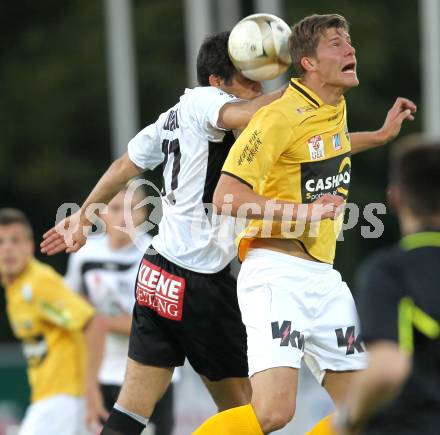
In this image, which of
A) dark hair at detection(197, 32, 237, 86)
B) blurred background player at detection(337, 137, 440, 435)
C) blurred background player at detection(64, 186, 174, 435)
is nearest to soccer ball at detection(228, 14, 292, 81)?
dark hair at detection(197, 32, 237, 86)

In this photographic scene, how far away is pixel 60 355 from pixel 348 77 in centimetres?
334

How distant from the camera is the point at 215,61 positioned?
593cm

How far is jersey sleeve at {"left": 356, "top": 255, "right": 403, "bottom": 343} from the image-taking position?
12.9 ft

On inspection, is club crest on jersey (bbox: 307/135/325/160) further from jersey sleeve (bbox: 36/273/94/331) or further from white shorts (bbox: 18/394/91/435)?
white shorts (bbox: 18/394/91/435)

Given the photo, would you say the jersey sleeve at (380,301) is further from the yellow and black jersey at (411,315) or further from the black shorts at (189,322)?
the black shorts at (189,322)

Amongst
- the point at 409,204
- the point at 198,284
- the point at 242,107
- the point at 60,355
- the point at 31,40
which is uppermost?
the point at 31,40

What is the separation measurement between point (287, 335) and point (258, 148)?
781 mm

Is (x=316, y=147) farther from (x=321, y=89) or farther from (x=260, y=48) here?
(x=260, y=48)

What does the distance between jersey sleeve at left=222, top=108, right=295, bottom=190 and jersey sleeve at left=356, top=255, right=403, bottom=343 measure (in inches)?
57.7

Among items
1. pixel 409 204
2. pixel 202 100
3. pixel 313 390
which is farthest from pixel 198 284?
pixel 313 390

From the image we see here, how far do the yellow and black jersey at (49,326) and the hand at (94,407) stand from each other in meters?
0.37

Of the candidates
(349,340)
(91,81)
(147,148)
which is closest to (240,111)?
(147,148)

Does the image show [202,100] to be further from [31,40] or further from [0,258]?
[31,40]

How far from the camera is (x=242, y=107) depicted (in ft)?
18.4
